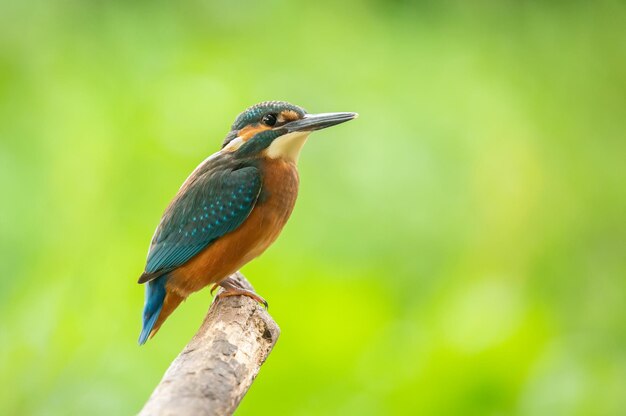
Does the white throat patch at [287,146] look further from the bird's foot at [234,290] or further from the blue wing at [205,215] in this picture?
the bird's foot at [234,290]

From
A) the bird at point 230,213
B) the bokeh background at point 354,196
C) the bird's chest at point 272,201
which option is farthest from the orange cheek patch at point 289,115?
the bokeh background at point 354,196

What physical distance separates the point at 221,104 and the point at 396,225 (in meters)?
0.79

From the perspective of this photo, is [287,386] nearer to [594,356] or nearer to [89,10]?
[594,356]

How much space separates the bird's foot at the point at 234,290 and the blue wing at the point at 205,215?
0.39 feet

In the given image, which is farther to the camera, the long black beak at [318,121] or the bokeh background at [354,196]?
the bokeh background at [354,196]

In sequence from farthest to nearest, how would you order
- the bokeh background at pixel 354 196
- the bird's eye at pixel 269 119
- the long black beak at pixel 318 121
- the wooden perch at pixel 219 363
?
the bokeh background at pixel 354 196, the bird's eye at pixel 269 119, the long black beak at pixel 318 121, the wooden perch at pixel 219 363

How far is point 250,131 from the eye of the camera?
245 centimetres

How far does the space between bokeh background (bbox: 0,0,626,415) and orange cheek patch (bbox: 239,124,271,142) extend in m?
0.80

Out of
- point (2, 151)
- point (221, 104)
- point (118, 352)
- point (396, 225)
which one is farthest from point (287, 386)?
point (2, 151)

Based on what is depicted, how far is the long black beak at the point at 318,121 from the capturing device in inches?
91.6

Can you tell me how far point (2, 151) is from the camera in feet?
12.6

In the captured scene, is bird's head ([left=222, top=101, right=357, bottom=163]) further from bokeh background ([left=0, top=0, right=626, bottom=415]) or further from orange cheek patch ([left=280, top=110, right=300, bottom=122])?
bokeh background ([left=0, top=0, right=626, bottom=415])

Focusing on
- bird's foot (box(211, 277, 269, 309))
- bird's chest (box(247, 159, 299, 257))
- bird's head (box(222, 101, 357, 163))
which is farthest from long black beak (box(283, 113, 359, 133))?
bird's foot (box(211, 277, 269, 309))

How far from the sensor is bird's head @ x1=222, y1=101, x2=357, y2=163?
94.9 inches
